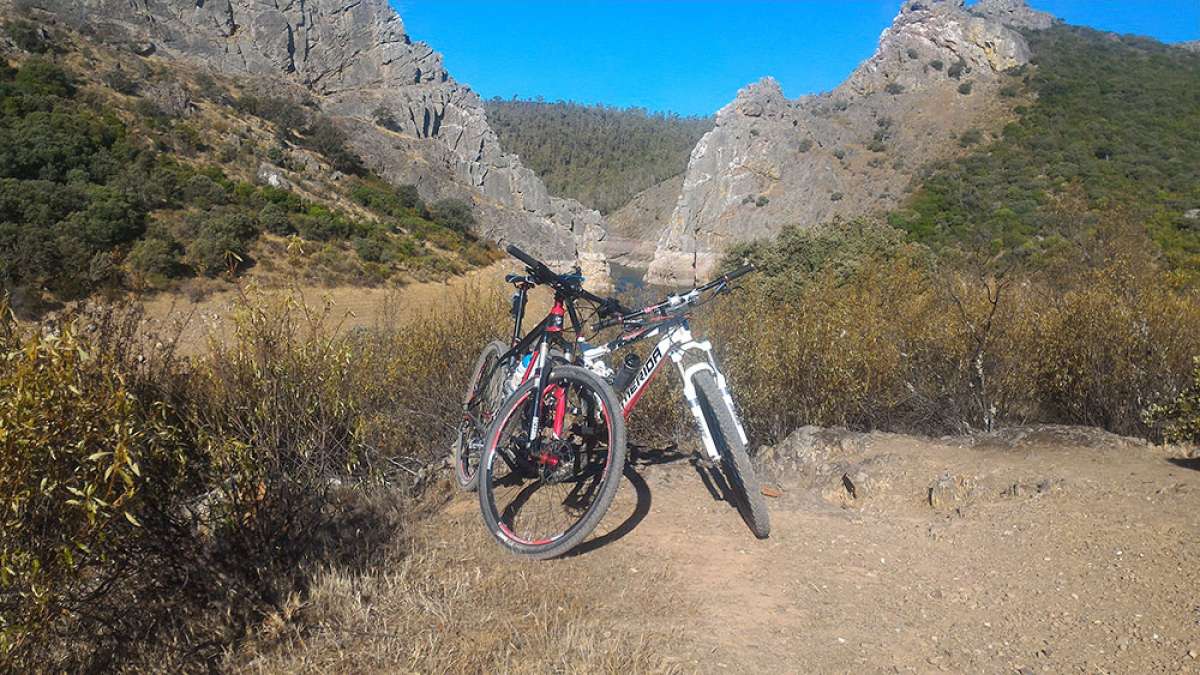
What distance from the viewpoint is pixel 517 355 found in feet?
13.5

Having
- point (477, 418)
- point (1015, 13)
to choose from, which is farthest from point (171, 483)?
point (1015, 13)

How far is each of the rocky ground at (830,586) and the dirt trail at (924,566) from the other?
0.4 inches

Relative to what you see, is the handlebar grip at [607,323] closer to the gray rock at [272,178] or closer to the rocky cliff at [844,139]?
the gray rock at [272,178]

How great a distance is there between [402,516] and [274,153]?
3898 centimetres

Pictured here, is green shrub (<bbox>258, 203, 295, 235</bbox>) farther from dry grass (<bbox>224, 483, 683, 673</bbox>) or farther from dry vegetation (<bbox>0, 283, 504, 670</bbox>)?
dry grass (<bbox>224, 483, 683, 673</bbox>)

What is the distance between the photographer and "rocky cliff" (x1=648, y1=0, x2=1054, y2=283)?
48.3m

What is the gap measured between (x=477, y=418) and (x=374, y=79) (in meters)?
68.0

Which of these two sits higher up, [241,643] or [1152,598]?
[1152,598]

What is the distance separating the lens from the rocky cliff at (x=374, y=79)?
49844 mm

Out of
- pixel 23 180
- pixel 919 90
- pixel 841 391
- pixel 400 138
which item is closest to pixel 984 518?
pixel 841 391

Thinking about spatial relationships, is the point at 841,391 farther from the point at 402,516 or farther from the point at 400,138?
the point at 400,138

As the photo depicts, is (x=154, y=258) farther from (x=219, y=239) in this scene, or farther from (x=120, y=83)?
(x=120, y=83)

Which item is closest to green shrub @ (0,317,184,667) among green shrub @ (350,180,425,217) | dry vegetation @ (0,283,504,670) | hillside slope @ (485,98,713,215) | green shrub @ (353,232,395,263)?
dry vegetation @ (0,283,504,670)

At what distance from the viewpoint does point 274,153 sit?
120 ft
